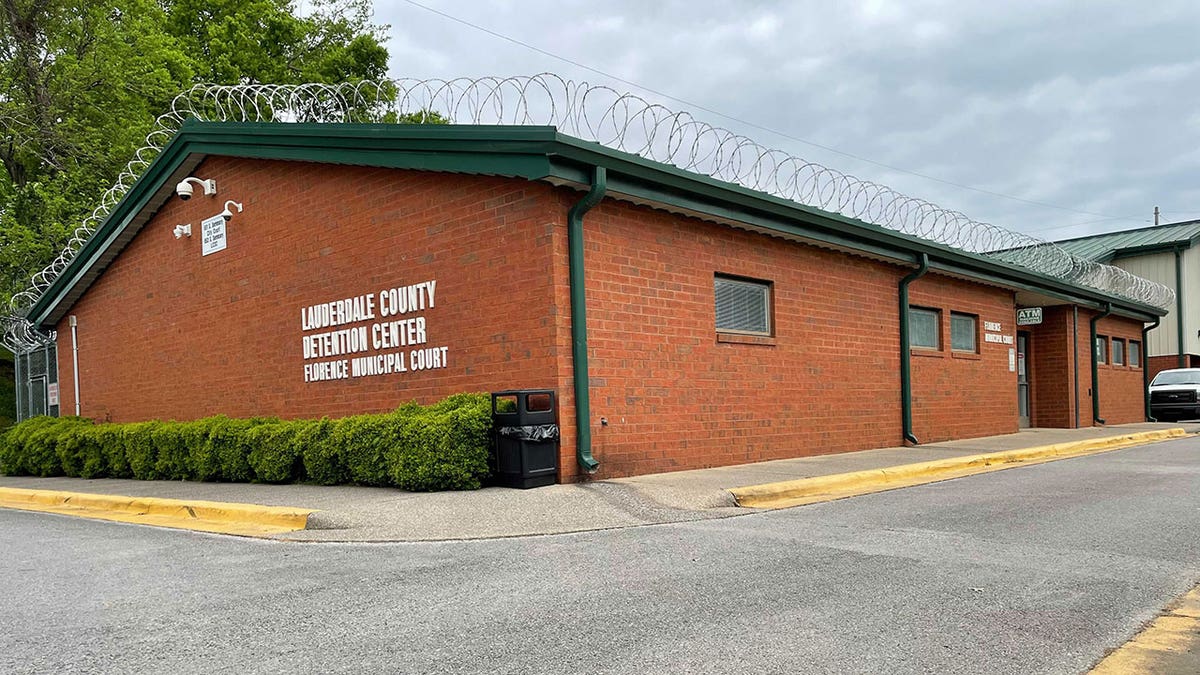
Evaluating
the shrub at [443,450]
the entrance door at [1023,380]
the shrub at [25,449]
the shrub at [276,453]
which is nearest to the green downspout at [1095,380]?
the entrance door at [1023,380]

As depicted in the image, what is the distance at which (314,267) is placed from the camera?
1320 cm

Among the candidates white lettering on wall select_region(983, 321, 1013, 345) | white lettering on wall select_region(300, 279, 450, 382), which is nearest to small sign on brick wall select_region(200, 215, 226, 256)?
white lettering on wall select_region(300, 279, 450, 382)

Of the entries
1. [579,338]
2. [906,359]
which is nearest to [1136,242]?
[906,359]

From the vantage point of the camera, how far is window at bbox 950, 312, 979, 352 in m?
18.3

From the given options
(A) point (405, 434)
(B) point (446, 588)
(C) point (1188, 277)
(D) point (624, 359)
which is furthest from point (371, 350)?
(C) point (1188, 277)

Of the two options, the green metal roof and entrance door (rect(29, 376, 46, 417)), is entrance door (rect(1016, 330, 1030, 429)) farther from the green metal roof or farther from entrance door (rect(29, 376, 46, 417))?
entrance door (rect(29, 376, 46, 417))

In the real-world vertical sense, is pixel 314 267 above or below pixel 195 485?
above

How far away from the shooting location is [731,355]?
12.3 metres

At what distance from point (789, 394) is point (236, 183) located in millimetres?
9214

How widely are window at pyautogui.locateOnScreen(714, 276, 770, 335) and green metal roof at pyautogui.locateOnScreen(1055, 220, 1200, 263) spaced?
27.8 metres

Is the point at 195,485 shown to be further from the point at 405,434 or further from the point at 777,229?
the point at 777,229

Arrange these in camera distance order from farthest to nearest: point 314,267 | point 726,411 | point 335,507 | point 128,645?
point 314,267 < point 726,411 < point 335,507 < point 128,645

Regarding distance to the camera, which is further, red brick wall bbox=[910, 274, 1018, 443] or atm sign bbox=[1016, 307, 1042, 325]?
atm sign bbox=[1016, 307, 1042, 325]

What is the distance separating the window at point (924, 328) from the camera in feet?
55.0
